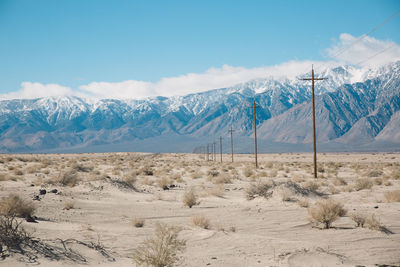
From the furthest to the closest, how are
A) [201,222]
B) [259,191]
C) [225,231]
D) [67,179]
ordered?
[67,179] < [259,191] < [201,222] < [225,231]

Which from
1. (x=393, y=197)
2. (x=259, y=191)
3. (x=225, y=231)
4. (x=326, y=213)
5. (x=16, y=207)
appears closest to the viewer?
(x=16, y=207)

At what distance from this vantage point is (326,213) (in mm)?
9625

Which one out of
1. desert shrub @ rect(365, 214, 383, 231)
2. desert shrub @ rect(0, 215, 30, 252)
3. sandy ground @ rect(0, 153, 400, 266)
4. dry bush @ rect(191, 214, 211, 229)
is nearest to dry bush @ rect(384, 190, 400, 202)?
sandy ground @ rect(0, 153, 400, 266)

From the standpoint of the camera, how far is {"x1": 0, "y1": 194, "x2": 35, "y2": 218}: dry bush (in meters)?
8.88

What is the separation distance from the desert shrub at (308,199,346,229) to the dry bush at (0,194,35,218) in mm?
8148

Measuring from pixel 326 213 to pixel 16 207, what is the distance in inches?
339

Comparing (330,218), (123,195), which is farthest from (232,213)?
(123,195)

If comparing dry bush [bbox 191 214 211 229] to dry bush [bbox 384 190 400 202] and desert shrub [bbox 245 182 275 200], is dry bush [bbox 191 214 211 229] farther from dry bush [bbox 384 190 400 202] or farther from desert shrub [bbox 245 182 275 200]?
dry bush [bbox 384 190 400 202]

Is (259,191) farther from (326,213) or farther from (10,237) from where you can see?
(10,237)

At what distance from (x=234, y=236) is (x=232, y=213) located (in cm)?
319

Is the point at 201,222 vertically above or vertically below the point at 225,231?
above

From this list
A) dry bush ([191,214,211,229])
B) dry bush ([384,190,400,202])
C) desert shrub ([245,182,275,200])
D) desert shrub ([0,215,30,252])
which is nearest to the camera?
desert shrub ([0,215,30,252])

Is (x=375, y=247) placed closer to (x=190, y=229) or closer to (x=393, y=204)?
(x=190, y=229)

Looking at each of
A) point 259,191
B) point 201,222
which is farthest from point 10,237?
point 259,191
